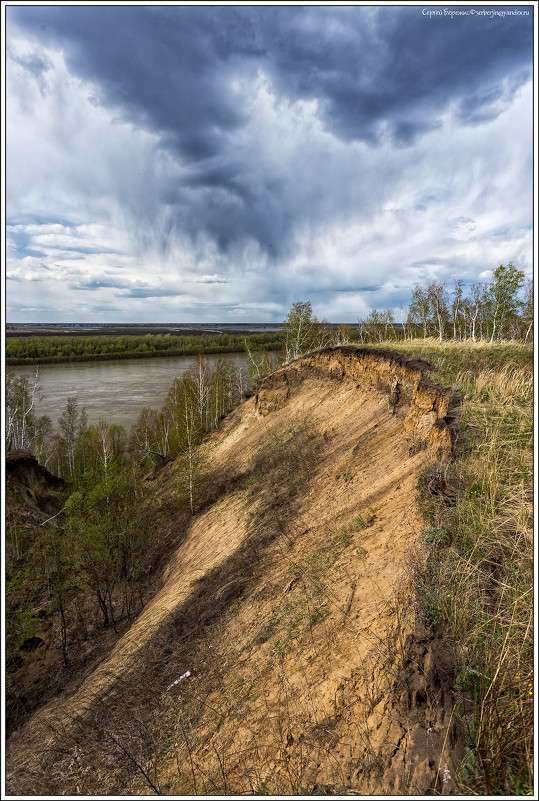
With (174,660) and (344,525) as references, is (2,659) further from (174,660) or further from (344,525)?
(344,525)

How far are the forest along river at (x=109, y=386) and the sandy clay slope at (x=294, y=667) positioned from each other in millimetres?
37226

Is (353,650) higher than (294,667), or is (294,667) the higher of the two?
(353,650)

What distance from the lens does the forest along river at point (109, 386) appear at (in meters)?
45.7

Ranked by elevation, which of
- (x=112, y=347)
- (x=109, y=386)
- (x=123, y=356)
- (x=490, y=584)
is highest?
(x=112, y=347)

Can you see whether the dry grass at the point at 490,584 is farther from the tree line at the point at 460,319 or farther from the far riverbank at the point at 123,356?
the far riverbank at the point at 123,356

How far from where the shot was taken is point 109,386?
197ft

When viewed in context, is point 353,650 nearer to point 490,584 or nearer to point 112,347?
point 490,584

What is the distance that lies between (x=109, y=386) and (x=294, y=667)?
62.4 metres

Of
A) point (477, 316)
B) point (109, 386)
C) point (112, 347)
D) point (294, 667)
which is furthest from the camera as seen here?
point (112, 347)

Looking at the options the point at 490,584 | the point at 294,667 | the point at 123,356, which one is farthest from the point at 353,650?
the point at 123,356

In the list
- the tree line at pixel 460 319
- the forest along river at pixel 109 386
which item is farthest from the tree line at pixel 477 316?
the forest along river at pixel 109 386

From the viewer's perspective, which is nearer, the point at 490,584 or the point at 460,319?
the point at 490,584

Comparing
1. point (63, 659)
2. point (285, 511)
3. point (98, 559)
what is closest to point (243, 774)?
point (285, 511)

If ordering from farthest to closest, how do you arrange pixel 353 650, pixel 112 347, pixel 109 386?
pixel 112 347 → pixel 109 386 → pixel 353 650
